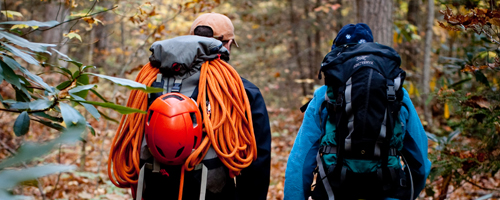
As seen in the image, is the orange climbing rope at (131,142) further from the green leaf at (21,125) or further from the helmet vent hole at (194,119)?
the green leaf at (21,125)

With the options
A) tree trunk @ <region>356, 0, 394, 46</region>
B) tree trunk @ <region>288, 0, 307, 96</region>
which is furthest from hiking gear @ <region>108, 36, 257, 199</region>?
tree trunk @ <region>288, 0, 307, 96</region>

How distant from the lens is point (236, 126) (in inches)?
96.6

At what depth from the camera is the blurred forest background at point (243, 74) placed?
1.51m

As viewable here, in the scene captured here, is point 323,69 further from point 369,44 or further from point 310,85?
point 310,85

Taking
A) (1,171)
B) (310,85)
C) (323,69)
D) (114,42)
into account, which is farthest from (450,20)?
(114,42)

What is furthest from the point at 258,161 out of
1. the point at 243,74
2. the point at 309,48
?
the point at 309,48

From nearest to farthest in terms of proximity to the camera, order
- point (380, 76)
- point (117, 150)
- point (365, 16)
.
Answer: point (380, 76) < point (117, 150) < point (365, 16)

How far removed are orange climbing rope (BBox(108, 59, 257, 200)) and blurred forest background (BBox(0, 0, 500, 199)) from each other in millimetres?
407

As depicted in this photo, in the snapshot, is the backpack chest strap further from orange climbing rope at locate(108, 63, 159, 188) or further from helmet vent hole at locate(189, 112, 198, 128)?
orange climbing rope at locate(108, 63, 159, 188)

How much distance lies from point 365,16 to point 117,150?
11.4 ft

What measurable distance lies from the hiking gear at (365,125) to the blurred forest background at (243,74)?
1.83 ft

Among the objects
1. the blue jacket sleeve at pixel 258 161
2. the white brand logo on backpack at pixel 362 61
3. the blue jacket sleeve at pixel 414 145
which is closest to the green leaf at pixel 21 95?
the blue jacket sleeve at pixel 258 161

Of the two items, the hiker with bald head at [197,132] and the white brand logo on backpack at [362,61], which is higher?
the white brand logo on backpack at [362,61]

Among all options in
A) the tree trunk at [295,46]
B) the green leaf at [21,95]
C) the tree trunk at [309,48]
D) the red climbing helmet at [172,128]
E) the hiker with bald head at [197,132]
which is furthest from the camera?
the tree trunk at [295,46]
